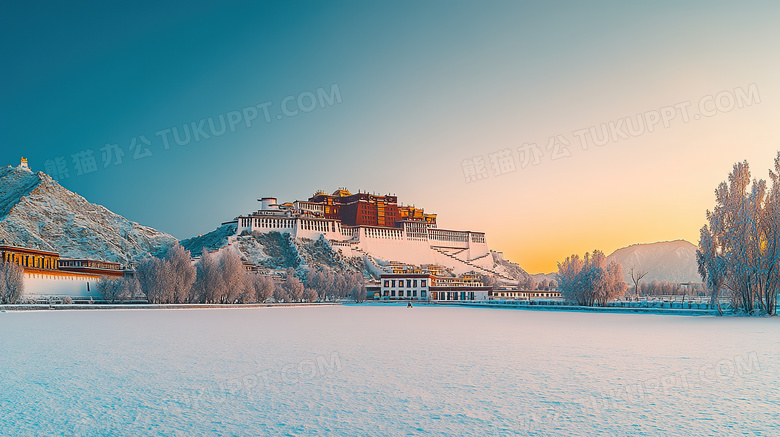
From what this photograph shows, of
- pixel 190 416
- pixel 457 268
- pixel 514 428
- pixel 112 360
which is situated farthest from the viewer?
pixel 457 268

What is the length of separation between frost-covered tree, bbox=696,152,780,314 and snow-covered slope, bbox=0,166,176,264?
398 feet

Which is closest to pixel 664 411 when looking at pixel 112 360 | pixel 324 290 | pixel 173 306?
pixel 112 360

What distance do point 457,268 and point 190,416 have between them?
491 ft

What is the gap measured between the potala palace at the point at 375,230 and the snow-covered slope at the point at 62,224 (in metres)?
31.8

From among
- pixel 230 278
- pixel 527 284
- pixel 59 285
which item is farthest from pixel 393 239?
pixel 59 285

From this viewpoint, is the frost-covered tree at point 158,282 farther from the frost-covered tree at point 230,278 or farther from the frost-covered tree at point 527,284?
the frost-covered tree at point 527,284

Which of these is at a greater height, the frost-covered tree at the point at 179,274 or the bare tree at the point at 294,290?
the frost-covered tree at the point at 179,274

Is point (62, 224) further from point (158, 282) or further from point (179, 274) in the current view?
point (158, 282)

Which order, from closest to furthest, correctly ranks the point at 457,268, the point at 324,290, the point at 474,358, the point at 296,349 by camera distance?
the point at 474,358 < the point at 296,349 < the point at 324,290 < the point at 457,268

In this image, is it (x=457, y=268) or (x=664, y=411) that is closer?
(x=664, y=411)

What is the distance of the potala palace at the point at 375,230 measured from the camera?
477ft

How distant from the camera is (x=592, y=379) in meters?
13.8

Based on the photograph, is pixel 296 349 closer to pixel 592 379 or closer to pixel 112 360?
pixel 112 360

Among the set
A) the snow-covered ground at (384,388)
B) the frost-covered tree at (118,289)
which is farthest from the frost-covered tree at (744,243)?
the frost-covered tree at (118,289)
